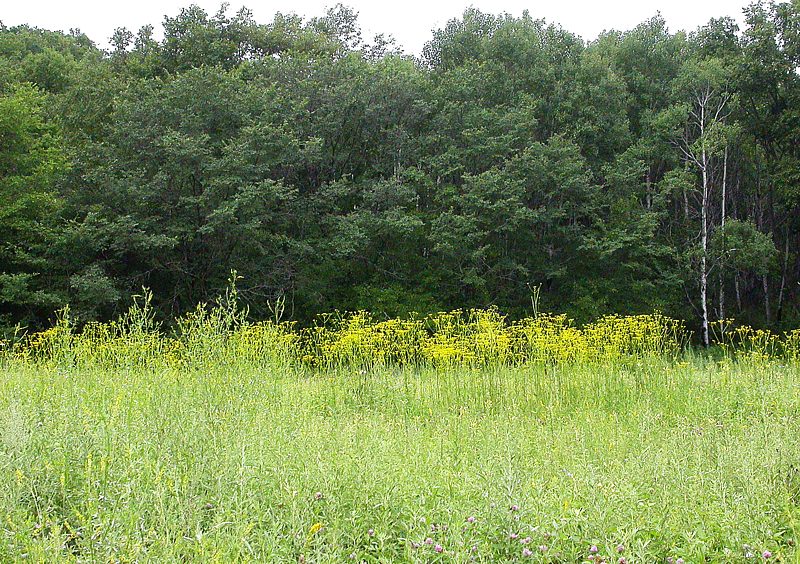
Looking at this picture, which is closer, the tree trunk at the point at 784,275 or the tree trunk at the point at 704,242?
the tree trunk at the point at 704,242

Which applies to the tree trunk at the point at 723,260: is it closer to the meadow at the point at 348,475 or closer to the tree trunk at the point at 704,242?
the tree trunk at the point at 704,242

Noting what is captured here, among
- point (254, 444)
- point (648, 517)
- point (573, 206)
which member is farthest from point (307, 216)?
point (648, 517)

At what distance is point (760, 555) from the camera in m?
2.62

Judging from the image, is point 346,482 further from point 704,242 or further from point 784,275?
point 784,275

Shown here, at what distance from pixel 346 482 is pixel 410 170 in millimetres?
14773

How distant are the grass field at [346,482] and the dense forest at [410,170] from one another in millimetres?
10397

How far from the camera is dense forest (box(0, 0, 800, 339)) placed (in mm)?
15102

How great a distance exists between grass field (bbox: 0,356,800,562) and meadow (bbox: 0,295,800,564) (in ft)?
0.05

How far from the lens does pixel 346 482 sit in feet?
10.5

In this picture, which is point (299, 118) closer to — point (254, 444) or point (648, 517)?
point (254, 444)

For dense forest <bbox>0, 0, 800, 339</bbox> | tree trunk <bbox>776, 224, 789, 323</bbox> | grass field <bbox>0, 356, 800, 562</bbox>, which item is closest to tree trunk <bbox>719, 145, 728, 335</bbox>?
dense forest <bbox>0, 0, 800, 339</bbox>

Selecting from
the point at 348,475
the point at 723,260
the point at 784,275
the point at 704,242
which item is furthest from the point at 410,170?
the point at 348,475

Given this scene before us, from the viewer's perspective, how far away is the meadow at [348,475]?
2562 mm

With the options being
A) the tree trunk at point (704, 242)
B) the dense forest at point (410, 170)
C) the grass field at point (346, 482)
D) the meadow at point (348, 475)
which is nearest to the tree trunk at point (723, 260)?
the dense forest at point (410, 170)
